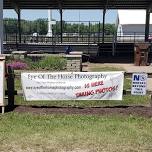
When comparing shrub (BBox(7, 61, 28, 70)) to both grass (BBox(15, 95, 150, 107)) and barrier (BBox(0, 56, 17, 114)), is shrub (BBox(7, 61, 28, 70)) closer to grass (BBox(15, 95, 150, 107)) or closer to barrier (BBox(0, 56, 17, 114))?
grass (BBox(15, 95, 150, 107))

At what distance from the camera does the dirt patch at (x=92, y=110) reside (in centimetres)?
1000

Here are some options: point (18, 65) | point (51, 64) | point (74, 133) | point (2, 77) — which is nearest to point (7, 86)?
point (2, 77)

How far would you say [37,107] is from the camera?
10609mm

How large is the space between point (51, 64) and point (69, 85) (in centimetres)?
862

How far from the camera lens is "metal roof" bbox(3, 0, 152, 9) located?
3397 cm

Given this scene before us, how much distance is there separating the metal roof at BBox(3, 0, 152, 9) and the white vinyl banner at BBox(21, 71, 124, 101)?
23485 millimetres

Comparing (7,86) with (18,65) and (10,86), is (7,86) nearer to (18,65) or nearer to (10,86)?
(10,86)

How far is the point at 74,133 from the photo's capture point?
841cm

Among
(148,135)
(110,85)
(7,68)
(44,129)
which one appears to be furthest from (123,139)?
(7,68)

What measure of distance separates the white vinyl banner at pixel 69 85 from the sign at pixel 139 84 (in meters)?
0.41

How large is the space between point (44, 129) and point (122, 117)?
181 centimetres

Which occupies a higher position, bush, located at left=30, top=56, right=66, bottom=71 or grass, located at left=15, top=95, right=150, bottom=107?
bush, located at left=30, top=56, right=66, bottom=71

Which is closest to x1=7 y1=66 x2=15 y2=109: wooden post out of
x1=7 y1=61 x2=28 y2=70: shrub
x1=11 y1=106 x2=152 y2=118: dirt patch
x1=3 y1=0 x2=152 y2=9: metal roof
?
x1=11 y1=106 x2=152 y2=118: dirt patch

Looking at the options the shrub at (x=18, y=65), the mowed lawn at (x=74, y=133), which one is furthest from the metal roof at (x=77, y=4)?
the mowed lawn at (x=74, y=133)
